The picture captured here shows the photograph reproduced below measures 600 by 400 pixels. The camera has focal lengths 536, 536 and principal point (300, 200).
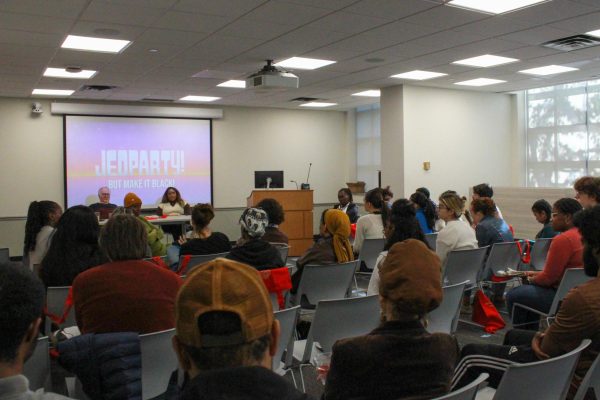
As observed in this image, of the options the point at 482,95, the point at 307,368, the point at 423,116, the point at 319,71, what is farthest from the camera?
the point at 482,95

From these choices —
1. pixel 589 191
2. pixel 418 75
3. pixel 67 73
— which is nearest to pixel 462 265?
pixel 589 191

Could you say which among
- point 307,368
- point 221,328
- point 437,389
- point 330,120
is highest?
point 330,120

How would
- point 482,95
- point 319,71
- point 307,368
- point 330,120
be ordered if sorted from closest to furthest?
1. point 307,368
2. point 319,71
3. point 482,95
4. point 330,120

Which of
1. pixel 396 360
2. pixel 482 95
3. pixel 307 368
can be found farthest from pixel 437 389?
pixel 482 95

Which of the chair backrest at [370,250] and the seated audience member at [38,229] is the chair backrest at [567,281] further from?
the seated audience member at [38,229]

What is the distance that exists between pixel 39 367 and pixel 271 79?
536 centimetres

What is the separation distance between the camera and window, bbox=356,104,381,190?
40.6 feet

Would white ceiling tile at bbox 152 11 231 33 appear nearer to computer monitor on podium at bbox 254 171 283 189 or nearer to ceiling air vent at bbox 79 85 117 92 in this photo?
ceiling air vent at bbox 79 85 117 92

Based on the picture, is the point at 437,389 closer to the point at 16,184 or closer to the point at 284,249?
the point at 284,249

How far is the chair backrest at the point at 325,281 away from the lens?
4.02 meters

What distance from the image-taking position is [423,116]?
31.6 ft

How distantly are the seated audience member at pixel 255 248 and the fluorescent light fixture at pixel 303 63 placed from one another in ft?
12.6

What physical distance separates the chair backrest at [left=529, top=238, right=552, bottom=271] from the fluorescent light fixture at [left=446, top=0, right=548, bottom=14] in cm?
224

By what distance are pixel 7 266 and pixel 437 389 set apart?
49.3 inches
